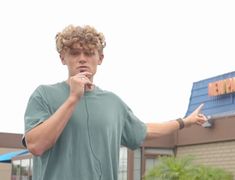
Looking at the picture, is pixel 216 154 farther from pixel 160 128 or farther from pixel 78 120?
pixel 78 120

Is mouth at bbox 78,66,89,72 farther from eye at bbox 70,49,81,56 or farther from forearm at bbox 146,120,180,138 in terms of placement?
forearm at bbox 146,120,180,138

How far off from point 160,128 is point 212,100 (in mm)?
22573

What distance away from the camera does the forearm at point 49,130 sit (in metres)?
2.77

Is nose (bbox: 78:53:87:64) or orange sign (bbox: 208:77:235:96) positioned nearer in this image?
nose (bbox: 78:53:87:64)

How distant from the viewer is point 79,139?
300 cm

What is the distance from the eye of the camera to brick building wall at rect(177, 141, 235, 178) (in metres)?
22.5

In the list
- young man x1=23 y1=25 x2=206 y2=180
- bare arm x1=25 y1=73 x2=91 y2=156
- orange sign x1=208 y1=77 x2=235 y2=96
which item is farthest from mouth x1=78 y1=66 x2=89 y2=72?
orange sign x1=208 y1=77 x2=235 y2=96

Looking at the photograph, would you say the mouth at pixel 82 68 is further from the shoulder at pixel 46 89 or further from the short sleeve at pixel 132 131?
the short sleeve at pixel 132 131

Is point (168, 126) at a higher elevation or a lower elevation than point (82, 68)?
lower

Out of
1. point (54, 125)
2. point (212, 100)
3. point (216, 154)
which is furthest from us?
point (212, 100)

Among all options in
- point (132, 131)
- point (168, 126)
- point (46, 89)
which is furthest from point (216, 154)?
point (46, 89)

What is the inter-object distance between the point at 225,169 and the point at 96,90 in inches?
779

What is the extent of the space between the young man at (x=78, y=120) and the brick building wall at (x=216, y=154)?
19595 mm

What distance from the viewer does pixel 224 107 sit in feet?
81.3
